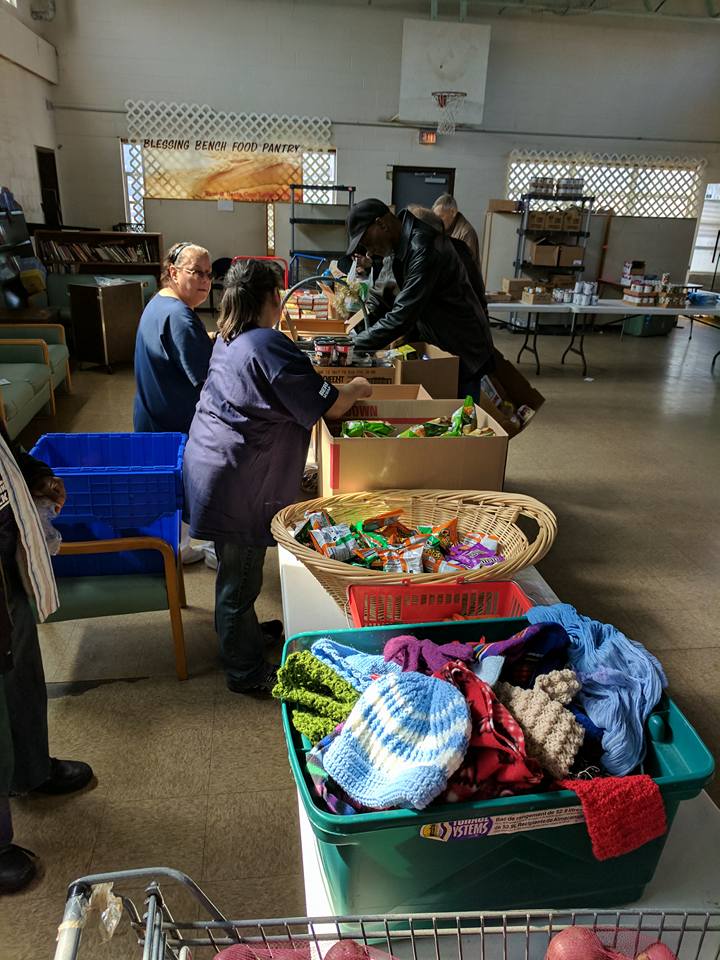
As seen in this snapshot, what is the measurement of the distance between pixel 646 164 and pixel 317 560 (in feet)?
36.6

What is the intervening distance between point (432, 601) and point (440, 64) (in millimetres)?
9517

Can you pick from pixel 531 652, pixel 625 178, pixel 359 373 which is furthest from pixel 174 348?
pixel 625 178

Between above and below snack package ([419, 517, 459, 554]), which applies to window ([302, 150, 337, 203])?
above

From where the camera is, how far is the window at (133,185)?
9461 mm

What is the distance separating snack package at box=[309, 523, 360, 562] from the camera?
1.62 metres

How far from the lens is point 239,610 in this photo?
216cm

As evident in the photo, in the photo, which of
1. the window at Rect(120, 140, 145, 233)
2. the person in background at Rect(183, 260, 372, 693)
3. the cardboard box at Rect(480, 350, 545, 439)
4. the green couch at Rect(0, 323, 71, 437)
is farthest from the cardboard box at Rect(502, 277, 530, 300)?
the person in background at Rect(183, 260, 372, 693)

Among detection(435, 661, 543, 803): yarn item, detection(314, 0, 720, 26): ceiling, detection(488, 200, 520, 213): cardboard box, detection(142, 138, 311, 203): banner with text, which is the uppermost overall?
detection(314, 0, 720, 26): ceiling

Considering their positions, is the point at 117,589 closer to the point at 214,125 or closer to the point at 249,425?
the point at 249,425

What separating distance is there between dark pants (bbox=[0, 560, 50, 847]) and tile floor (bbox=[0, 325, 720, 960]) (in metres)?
0.18

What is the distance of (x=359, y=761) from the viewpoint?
0.84 metres

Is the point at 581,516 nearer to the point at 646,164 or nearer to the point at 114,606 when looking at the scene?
the point at 114,606

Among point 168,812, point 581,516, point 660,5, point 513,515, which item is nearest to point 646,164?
point 660,5

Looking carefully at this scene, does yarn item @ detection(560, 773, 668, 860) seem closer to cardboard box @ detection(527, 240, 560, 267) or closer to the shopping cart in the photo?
the shopping cart
